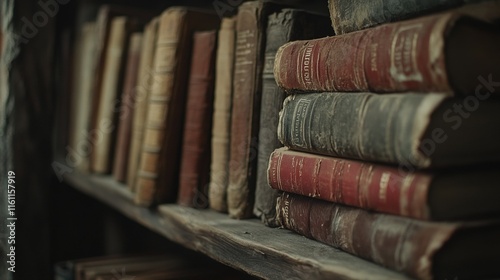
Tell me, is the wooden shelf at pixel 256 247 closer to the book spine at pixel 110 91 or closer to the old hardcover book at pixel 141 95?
the old hardcover book at pixel 141 95

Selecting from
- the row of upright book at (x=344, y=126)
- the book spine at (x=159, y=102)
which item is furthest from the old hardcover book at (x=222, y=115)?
the book spine at (x=159, y=102)

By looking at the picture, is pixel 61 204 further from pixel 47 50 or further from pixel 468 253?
pixel 468 253

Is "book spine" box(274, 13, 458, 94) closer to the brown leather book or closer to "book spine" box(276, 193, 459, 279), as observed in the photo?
"book spine" box(276, 193, 459, 279)

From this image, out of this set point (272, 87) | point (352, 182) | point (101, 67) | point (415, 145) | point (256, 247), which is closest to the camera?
point (415, 145)

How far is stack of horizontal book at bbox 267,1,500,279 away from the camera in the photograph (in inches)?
21.8

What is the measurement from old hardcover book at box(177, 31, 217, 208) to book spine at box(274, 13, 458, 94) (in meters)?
0.25

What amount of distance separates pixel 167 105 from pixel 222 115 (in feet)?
0.47

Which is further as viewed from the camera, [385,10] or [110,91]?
[110,91]

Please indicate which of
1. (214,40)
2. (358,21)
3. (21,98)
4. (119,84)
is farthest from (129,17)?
(358,21)

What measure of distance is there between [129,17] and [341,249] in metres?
0.99

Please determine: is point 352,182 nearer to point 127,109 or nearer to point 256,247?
point 256,247

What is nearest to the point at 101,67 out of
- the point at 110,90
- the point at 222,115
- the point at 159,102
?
the point at 110,90

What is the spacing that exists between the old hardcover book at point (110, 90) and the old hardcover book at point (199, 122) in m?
0.41

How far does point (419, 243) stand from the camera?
0.56 meters
